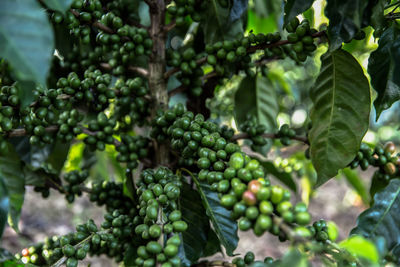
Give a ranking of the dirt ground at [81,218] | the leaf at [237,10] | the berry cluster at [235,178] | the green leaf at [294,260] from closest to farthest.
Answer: the green leaf at [294,260], the berry cluster at [235,178], the leaf at [237,10], the dirt ground at [81,218]

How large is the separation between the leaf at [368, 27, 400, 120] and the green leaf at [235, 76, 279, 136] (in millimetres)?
486

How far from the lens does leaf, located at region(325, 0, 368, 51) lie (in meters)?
0.69

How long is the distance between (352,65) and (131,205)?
683 mm

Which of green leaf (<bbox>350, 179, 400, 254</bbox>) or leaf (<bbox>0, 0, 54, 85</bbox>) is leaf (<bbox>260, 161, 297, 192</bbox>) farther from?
leaf (<bbox>0, 0, 54, 85</bbox>)

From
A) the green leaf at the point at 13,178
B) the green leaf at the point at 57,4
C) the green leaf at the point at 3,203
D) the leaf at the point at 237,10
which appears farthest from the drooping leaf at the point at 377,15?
the green leaf at the point at 13,178

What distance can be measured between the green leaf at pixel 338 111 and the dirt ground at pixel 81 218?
1.63 m

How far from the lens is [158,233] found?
0.65 m

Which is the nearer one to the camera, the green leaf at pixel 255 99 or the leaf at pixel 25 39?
the leaf at pixel 25 39

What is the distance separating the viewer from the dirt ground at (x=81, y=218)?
2609 mm

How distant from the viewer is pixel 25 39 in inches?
18.8

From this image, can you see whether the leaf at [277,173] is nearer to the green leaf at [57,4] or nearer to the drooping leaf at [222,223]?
the drooping leaf at [222,223]

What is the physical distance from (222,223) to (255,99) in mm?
606

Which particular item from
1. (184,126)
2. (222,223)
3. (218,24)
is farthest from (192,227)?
(218,24)

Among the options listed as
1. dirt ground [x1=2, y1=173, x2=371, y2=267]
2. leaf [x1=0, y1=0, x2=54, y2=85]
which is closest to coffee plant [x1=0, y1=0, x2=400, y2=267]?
leaf [x1=0, y1=0, x2=54, y2=85]
